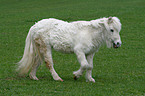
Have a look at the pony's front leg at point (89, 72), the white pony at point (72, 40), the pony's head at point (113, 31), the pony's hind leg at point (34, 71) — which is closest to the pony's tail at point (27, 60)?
the white pony at point (72, 40)

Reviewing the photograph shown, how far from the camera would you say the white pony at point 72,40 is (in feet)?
26.9

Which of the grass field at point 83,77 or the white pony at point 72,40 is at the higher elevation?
the white pony at point 72,40

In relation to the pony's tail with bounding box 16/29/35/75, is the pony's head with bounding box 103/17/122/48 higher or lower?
higher

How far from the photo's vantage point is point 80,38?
8.29 metres

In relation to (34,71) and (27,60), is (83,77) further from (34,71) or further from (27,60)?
(27,60)

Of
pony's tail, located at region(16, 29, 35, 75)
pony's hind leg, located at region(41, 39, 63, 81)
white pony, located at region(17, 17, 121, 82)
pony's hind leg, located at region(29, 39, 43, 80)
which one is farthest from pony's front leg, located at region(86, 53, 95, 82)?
pony's tail, located at region(16, 29, 35, 75)

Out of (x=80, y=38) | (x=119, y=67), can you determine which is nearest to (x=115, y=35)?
(x=80, y=38)

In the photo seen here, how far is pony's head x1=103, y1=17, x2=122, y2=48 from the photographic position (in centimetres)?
805

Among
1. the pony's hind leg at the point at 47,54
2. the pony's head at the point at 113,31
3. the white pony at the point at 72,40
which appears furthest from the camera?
the pony's hind leg at the point at 47,54

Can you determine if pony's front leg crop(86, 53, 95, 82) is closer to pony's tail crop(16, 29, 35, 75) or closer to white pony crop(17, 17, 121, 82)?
white pony crop(17, 17, 121, 82)

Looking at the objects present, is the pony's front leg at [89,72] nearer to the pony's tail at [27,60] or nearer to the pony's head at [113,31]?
the pony's head at [113,31]

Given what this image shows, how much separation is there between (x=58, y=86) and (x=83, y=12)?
68.8ft

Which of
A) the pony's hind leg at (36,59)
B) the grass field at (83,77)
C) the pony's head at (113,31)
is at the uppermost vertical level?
the pony's head at (113,31)

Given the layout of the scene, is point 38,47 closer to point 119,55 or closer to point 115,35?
point 115,35
